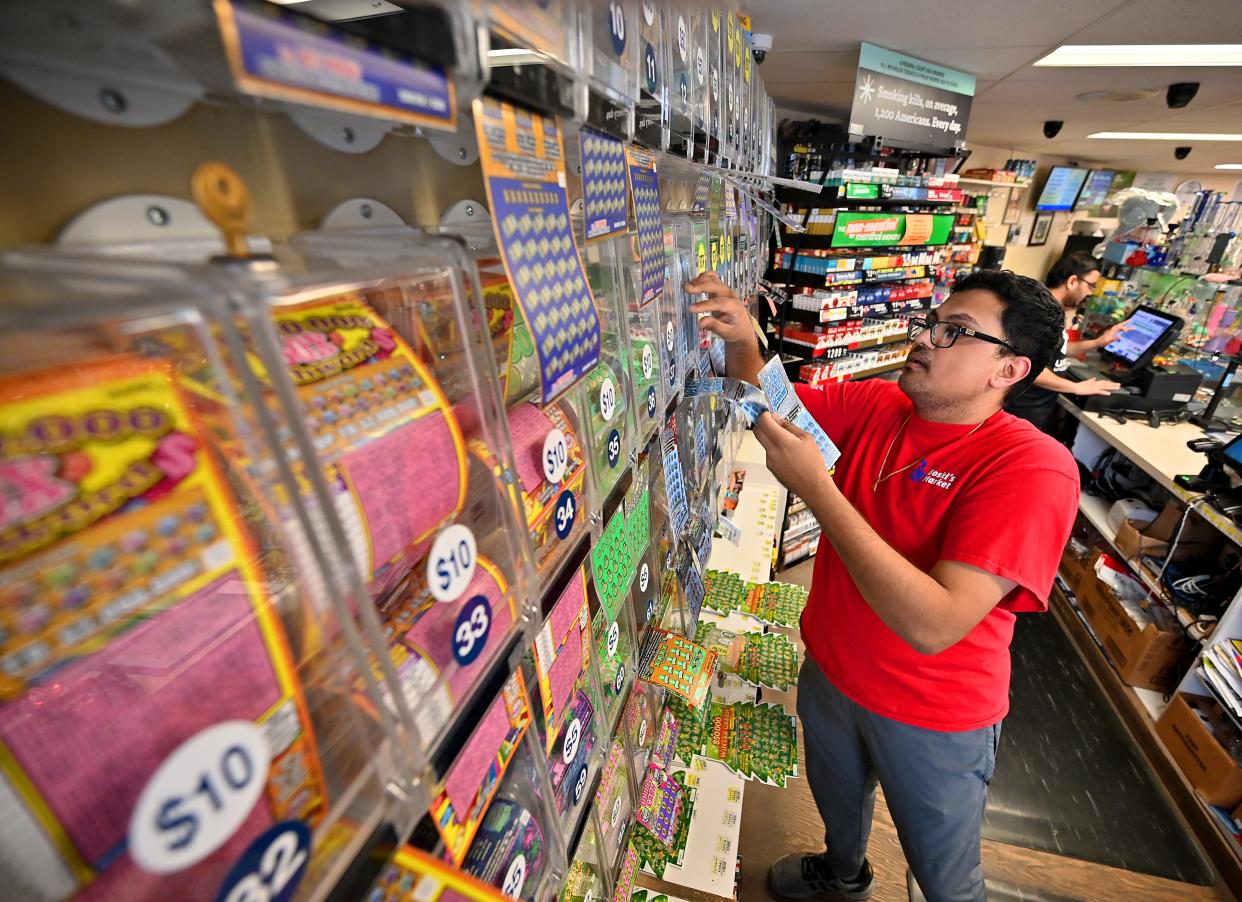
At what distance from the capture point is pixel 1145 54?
2.79 metres

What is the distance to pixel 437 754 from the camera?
1.51ft

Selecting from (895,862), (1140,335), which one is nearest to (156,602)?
(895,862)

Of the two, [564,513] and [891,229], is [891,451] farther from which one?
[891,229]

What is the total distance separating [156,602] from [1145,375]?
5245 millimetres

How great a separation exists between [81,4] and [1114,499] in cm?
473

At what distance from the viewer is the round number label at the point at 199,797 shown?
267mm

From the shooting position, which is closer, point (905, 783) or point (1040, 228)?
point (905, 783)

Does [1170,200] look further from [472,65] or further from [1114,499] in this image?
[472,65]

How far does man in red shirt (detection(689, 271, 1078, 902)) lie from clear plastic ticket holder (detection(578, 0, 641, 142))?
0.62 metres

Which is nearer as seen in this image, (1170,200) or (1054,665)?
(1054,665)

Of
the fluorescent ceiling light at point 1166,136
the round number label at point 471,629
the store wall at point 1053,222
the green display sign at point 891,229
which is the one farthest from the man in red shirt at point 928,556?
the store wall at point 1053,222

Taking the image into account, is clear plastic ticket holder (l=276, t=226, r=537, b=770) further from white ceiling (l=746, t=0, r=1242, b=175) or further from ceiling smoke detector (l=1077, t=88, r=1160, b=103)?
ceiling smoke detector (l=1077, t=88, r=1160, b=103)

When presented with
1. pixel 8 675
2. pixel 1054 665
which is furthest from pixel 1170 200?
pixel 8 675

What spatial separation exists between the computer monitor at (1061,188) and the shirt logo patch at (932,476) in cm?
1035
